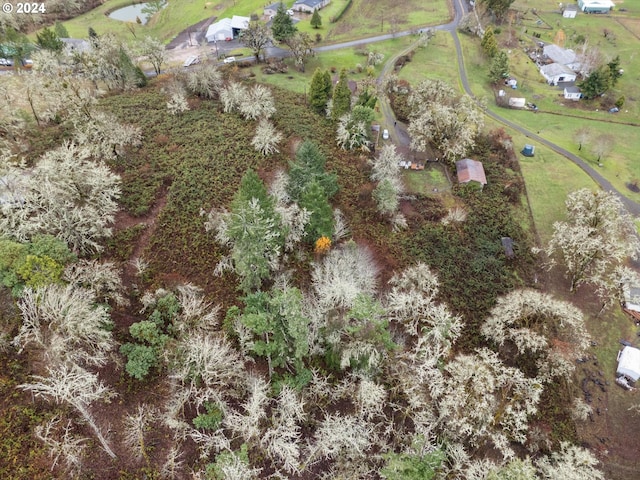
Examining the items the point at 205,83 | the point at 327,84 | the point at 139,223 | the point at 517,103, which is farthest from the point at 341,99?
the point at 517,103

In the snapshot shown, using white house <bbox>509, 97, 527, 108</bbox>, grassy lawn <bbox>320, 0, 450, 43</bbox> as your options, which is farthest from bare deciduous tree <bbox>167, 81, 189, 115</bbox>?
white house <bbox>509, 97, 527, 108</bbox>

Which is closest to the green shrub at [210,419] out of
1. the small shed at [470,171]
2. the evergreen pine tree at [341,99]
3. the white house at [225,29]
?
the small shed at [470,171]

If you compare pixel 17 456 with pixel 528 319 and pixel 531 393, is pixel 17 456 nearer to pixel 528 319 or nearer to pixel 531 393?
pixel 531 393

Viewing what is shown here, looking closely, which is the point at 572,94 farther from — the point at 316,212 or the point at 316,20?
the point at 316,212

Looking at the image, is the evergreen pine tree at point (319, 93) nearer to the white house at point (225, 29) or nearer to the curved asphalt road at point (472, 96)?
the curved asphalt road at point (472, 96)

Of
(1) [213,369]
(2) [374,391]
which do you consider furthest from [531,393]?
(1) [213,369]

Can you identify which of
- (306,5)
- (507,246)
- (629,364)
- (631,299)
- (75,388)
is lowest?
(631,299)
